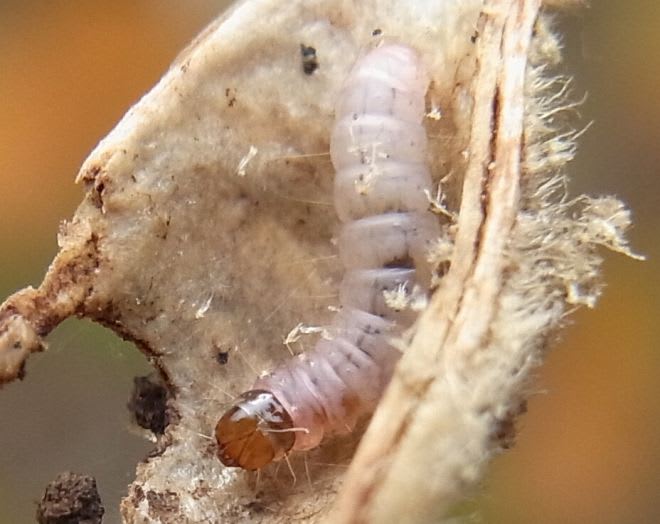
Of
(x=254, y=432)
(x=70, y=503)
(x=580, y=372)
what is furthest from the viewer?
(x=580, y=372)

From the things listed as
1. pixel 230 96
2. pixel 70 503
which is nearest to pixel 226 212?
pixel 230 96

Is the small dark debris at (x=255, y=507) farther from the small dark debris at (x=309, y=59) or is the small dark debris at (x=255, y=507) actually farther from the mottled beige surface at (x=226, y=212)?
the small dark debris at (x=309, y=59)

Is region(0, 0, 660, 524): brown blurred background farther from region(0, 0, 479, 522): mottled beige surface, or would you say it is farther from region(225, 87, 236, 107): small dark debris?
region(225, 87, 236, 107): small dark debris

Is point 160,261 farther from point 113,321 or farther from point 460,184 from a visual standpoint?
point 460,184

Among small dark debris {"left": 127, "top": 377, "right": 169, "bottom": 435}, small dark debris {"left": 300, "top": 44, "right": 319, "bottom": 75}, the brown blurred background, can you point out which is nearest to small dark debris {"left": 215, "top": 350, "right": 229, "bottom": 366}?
small dark debris {"left": 127, "top": 377, "right": 169, "bottom": 435}

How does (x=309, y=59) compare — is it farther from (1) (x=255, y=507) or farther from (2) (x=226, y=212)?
(1) (x=255, y=507)

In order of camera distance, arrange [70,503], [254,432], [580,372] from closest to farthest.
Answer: [254,432]
[70,503]
[580,372]

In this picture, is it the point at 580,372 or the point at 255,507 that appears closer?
the point at 255,507
